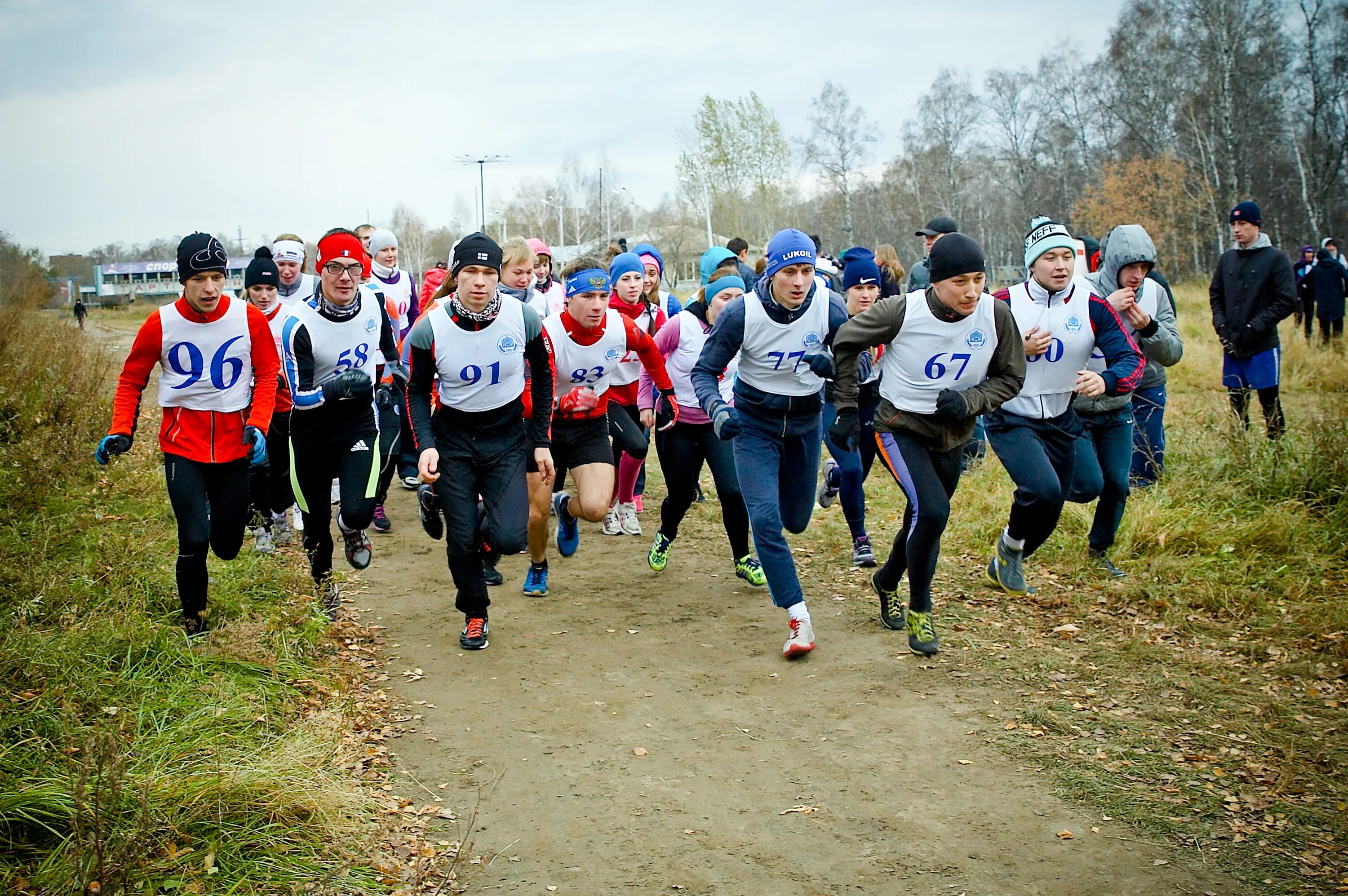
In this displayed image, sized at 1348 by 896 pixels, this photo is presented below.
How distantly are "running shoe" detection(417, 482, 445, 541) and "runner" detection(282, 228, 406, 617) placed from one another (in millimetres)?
393

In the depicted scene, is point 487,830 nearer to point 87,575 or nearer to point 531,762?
point 531,762

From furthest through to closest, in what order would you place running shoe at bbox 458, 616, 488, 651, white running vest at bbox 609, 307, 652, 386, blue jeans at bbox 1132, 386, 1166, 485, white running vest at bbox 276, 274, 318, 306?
1. white running vest at bbox 276, 274, 318, 306
2. blue jeans at bbox 1132, 386, 1166, 485
3. white running vest at bbox 609, 307, 652, 386
4. running shoe at bbox 458, 616, 488, 651

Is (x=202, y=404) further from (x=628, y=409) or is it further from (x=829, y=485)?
(x=829, y=485)

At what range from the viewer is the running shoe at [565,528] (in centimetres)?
789

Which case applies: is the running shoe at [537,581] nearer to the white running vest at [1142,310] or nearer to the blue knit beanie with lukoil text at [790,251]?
the blue knit beanie with lukoil text at [790,251]

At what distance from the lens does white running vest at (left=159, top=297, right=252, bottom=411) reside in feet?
18.5

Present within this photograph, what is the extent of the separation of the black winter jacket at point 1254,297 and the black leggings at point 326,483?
7734 millimetres

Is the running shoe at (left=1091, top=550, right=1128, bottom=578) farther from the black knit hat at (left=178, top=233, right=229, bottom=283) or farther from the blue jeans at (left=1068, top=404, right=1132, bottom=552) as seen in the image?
the black knit hat at (left=178, top=233, right=229, bottom=283)

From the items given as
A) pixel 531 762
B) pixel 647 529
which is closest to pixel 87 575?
pixel 531 762

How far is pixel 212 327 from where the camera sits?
5715mm

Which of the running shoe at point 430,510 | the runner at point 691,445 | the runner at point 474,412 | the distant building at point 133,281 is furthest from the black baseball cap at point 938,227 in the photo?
the distant building at point 133,281

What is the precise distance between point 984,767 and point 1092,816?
1.79 feet

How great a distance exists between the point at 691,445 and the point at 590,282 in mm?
1448

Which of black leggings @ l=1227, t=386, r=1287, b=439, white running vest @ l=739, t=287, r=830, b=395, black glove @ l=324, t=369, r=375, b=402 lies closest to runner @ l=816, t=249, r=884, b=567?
white running vest @ l=739, t=287, r=830, b=395
